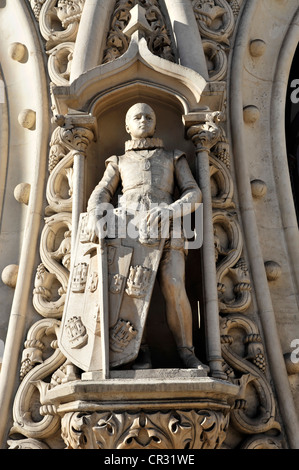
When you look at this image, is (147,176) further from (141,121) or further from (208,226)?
(208,226)

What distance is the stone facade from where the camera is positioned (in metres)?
4.29

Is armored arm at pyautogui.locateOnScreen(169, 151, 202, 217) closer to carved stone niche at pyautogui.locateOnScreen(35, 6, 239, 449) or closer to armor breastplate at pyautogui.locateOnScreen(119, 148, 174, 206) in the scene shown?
armor breastplate at pyautogui.locateOnScreen(119, 148, 174, 206)

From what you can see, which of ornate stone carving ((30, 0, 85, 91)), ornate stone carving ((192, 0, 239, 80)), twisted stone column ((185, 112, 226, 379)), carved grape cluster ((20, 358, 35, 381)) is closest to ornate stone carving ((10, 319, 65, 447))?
carved grape cluster ((20, 358, 35, 381))

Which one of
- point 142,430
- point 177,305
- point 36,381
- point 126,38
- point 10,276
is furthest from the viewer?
point 126,38

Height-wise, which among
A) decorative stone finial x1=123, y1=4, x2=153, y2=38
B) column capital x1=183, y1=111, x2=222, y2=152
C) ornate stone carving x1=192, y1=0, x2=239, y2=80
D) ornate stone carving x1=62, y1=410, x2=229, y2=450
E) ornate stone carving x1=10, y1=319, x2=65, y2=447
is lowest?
ornate stone carving x1=62, y1=410, x2=229, y2=450

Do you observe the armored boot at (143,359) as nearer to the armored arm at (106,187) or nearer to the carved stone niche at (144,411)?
the carved stone niche at (144,411)

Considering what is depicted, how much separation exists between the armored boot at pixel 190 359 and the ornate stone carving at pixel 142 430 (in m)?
0.31

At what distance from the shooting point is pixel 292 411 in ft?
15.8

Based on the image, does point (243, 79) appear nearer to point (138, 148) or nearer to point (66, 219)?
point (138, 148)

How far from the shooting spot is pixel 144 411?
4.23m

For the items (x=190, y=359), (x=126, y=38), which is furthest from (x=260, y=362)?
(x=126, y=38)

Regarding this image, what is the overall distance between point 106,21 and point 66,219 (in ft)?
6.06

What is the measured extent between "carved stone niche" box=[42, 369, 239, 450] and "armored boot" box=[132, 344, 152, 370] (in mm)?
103

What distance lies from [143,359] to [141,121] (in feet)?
5.97
